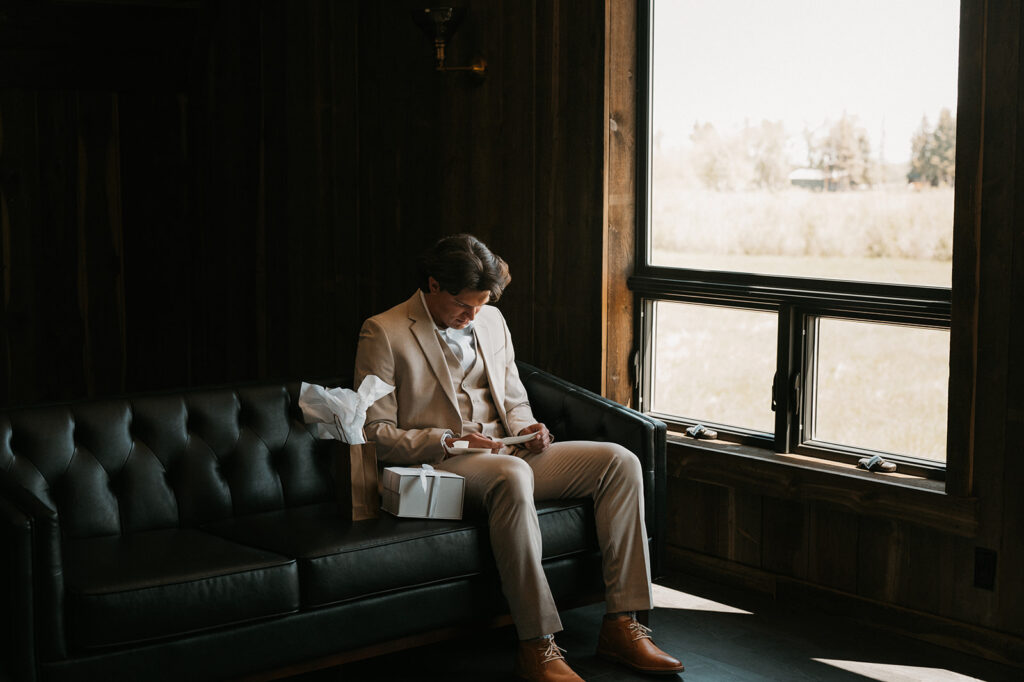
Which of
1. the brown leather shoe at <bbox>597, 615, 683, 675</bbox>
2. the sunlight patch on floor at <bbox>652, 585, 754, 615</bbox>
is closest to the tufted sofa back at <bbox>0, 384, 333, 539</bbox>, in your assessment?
the brown leather shoe at <bbox>597, 615, 683, 675</bbox>

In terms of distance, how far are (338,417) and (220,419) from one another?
414 millimetres

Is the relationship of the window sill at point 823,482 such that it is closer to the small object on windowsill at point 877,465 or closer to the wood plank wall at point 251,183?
the small object on windowsill at point 877,465

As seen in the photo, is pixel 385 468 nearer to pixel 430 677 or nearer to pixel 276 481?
pixel 276 481

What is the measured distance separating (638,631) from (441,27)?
2.58m

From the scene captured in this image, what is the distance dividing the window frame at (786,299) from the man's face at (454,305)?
1.06 meters

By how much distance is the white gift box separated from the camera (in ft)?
10.1

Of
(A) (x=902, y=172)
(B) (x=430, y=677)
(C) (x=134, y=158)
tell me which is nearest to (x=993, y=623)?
(A) (x=902, y=172)

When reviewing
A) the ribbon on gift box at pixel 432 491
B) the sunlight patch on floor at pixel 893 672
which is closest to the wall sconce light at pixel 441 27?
the ribbon on gift box at pixel 432 491

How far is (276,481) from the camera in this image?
337 cm

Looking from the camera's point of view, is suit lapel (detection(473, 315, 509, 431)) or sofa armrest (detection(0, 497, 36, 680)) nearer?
sofa armrest (detection(0, 497, 36, 680))

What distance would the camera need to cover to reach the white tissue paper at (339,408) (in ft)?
10.3

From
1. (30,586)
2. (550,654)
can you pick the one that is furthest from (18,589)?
(550,654)

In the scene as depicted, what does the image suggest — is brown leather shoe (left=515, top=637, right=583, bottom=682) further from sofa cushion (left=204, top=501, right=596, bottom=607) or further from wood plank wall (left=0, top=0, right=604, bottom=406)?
wood plank wall (left=0, top=0, right=604, bottom=406)

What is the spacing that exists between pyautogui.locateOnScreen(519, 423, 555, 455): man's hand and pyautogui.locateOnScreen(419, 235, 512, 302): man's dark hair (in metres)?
0.44
